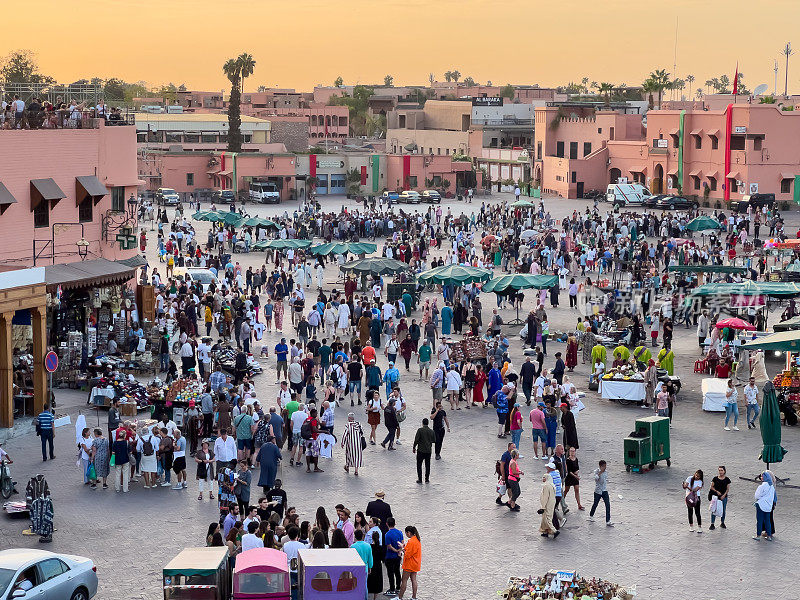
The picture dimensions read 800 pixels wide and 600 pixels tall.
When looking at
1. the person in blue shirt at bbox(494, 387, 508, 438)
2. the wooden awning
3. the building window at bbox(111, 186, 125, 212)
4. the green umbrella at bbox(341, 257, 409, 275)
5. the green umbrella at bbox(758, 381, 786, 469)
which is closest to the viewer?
the green umbrella at bbox(758, 381, 786, 469)

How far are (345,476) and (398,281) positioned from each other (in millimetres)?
18111

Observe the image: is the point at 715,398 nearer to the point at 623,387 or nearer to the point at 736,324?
the point at 623,387

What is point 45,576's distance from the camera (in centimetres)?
1361

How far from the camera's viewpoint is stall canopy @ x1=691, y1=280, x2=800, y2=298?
31.2 meters

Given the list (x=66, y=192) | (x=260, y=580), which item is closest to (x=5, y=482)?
(x=260, y=580)

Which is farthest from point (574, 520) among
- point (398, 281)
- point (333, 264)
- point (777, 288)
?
point (333, 264)

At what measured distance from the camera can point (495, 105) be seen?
98375 millimetres

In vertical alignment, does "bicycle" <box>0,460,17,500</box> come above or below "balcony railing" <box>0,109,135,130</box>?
below

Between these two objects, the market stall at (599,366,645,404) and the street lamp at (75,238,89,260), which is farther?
the street lamp at (75,238,89,260)

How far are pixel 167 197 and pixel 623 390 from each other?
160 ft

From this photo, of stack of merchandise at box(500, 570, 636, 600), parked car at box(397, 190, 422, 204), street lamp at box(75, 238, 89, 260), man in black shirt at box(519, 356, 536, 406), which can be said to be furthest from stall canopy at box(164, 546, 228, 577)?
parked car at box(397, 190, 422, 204)

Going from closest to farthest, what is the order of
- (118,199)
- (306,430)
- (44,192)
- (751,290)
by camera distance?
(306,430)
(44,192)
(751,290)
(118,199)

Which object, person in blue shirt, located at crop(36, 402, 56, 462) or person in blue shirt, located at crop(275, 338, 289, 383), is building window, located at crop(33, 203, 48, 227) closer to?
person in blue shirt, located at crop(275, 338, 289, 383)

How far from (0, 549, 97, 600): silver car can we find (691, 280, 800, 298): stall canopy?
→ 844 inches
